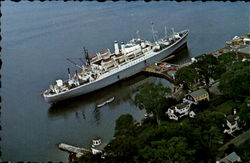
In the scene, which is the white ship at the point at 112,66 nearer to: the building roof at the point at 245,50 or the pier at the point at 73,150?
the building roof at the point at 245,50

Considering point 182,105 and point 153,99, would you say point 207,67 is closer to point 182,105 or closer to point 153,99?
point 182,105

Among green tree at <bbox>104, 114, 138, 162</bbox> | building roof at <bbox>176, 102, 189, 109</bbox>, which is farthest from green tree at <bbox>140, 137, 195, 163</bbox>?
building roof at <bbox>176, 102, 189, 109</bbox>

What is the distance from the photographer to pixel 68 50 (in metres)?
14.5

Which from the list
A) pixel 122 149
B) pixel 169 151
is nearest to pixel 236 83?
pixel 169 151

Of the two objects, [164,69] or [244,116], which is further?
[164,69]

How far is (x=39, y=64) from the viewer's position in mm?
13352

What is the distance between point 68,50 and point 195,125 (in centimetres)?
919

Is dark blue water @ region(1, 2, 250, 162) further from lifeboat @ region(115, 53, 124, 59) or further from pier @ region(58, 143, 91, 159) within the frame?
lifeboat @ region(115, 53, 124, 59)

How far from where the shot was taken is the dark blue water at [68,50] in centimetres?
879

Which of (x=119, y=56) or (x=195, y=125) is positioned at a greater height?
(x=195, y=125)

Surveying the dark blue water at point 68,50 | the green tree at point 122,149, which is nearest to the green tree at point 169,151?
the green tree at point 122,149

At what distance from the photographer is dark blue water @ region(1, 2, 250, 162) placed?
8.79 metres

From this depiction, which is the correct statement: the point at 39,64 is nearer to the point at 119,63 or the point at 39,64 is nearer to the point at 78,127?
the point at 119,63

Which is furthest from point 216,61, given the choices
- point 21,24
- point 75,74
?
point 21,24
